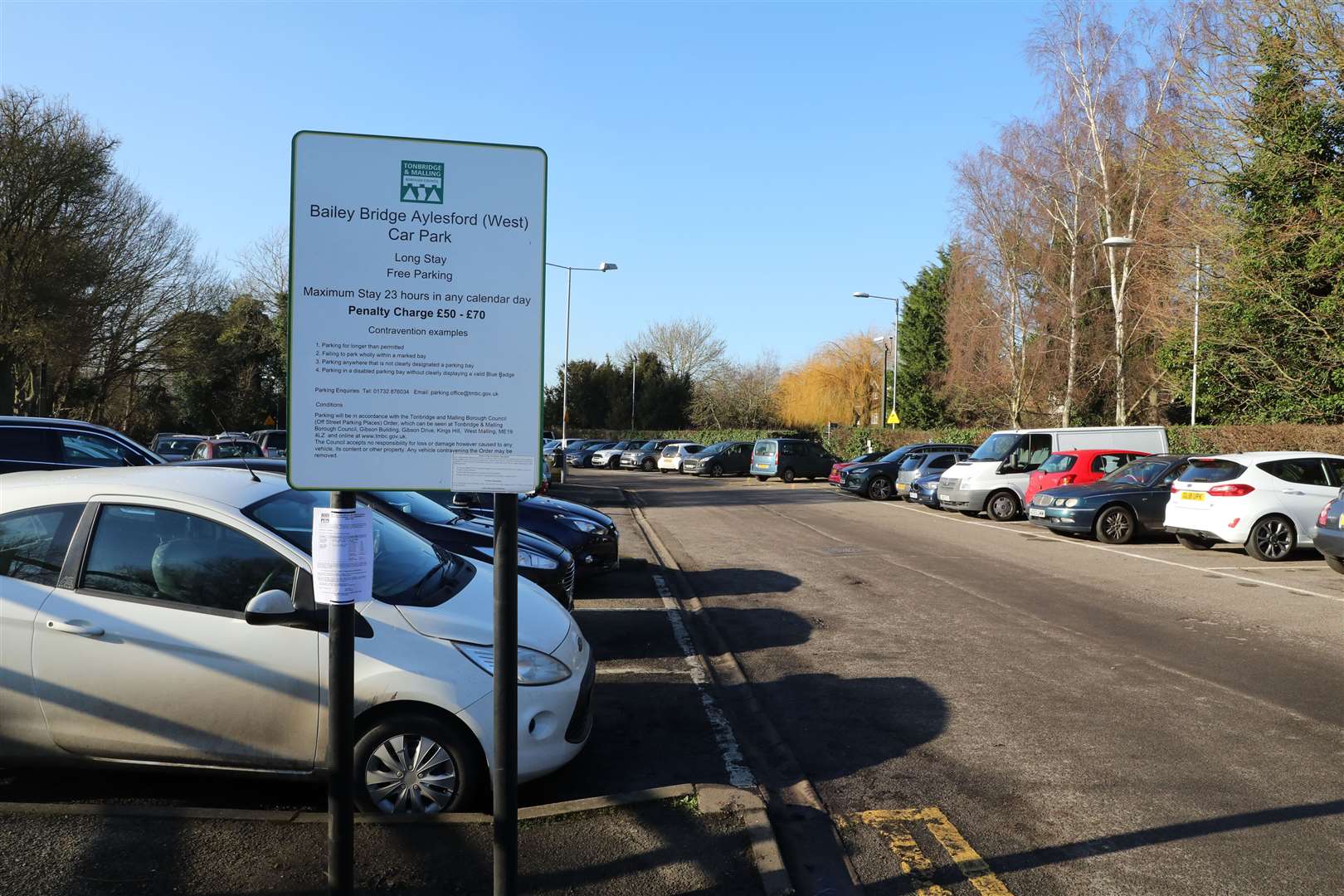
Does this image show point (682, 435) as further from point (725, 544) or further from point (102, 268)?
point (725, 544)

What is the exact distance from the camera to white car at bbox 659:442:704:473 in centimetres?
4812

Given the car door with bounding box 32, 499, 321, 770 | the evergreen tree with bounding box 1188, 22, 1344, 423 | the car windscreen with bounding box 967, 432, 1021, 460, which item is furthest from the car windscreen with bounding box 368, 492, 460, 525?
the evergreen tree with bounding box 1188, 22, 1344, 423

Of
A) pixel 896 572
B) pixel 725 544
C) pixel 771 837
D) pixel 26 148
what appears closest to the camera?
pixel 771 837

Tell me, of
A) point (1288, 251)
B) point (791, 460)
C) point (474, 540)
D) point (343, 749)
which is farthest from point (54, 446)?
point (791, 460)

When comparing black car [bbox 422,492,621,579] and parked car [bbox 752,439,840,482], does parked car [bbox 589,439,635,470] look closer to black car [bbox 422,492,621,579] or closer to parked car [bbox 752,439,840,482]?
parked car [bbox 752,439,840,482]

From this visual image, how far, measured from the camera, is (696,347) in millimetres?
78312

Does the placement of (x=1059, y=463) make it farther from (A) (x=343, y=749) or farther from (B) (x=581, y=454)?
(B) (x=581, y=454)

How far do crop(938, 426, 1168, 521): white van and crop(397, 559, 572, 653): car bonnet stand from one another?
1739 centimetres

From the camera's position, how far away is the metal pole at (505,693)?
3.09 metres

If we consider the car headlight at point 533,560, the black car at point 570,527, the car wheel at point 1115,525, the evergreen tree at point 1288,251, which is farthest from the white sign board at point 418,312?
the evergreen tree at point 1288,251

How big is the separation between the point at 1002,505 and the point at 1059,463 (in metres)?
2.12

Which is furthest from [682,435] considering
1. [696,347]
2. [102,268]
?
[102,268]

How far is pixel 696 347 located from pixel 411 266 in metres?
75.5

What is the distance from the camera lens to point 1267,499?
14117mm
